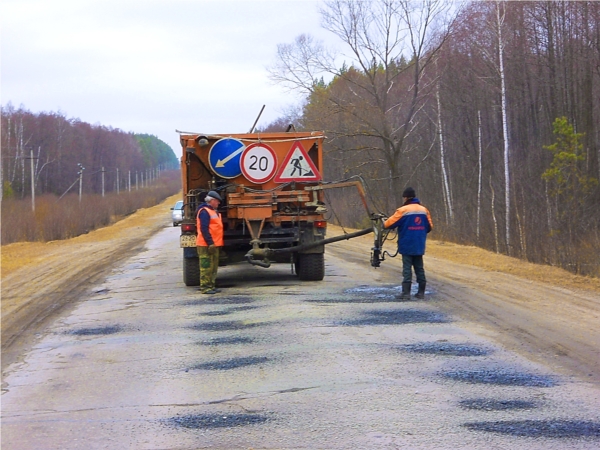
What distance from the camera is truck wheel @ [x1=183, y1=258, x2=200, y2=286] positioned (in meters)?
12.4

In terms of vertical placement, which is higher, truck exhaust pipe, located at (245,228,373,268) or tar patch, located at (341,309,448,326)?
truck exhaust pipe, located at (245,228,373,268)

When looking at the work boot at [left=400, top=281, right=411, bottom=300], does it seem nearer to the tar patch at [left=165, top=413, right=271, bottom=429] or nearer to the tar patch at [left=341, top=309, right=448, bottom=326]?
the tar patch at [left=341, top=309, right=448, bottom=326]

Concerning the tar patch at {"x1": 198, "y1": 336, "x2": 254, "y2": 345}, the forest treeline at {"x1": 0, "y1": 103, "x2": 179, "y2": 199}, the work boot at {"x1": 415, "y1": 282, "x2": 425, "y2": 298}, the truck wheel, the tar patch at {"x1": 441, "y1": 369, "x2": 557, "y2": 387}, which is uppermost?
the forest treeline at {"x1": 0, "y1": 103, "x2": 179, "y2": 199}

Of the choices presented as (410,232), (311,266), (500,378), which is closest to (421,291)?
(410,232)

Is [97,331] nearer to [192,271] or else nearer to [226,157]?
[192,271]

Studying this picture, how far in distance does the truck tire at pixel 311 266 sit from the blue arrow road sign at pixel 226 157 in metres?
1.99

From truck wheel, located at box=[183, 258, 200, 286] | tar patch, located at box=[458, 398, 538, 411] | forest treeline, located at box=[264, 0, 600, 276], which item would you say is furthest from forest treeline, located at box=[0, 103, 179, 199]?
tar patch, located at box=[458, 398, 538, 411]

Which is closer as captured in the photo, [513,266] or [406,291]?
[406,291]

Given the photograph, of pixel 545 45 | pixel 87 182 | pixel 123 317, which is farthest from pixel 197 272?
pixel 87 182

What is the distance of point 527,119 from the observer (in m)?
34.8

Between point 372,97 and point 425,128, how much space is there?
10.4 meters

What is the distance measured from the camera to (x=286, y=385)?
20.8ft

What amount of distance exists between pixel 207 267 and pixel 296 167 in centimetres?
231

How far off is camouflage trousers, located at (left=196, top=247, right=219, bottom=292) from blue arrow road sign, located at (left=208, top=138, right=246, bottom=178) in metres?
1.40
